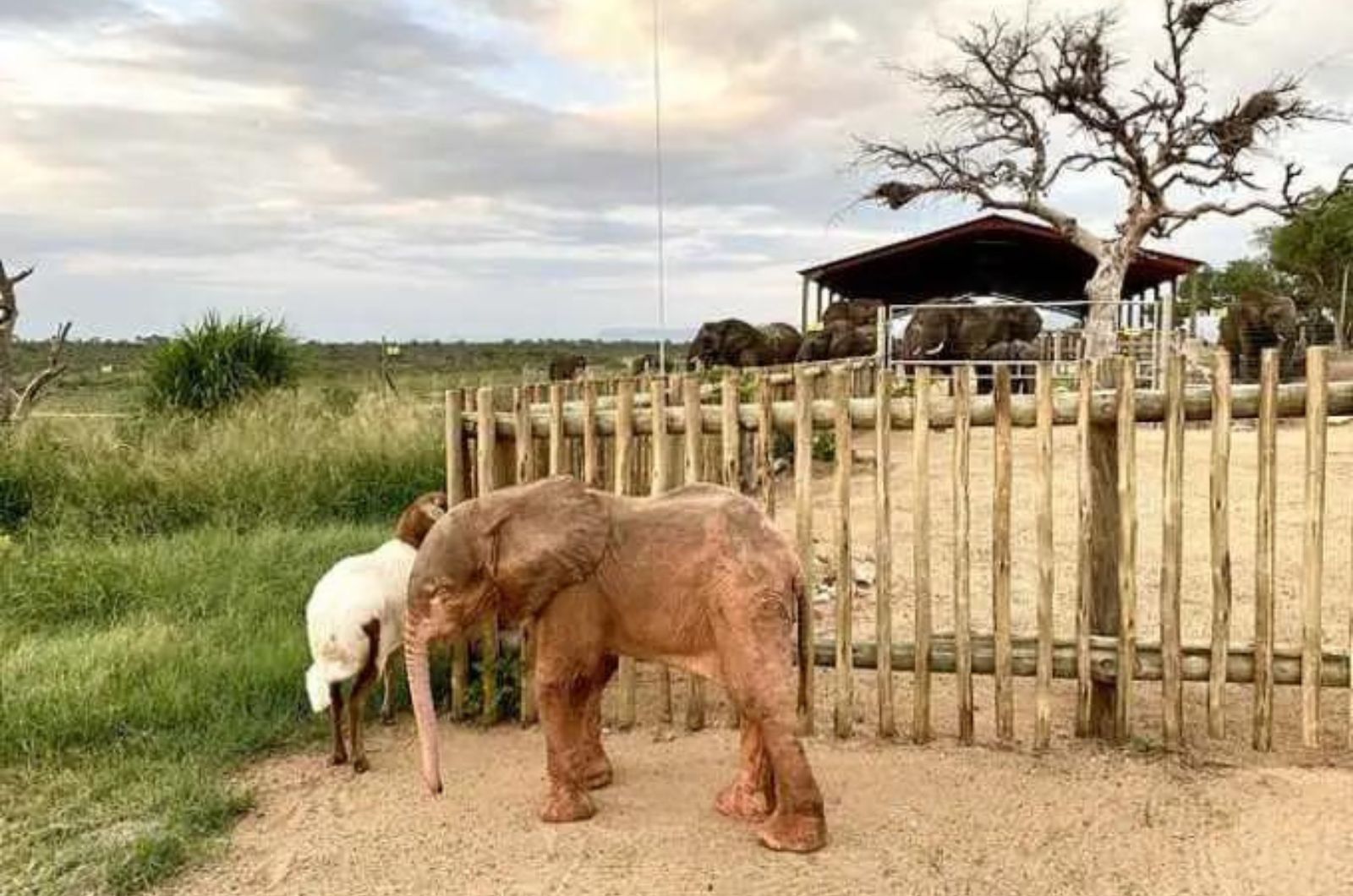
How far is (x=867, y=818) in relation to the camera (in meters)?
4.03

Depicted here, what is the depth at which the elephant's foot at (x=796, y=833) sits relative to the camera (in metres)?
3.72

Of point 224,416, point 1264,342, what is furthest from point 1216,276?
point 224,416

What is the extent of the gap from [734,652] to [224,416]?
10544 mm

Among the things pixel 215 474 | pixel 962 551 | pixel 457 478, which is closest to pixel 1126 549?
pixel 962 551

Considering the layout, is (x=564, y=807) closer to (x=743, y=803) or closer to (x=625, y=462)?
(x=743, y=803)

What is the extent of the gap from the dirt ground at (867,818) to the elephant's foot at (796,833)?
0.13 feet

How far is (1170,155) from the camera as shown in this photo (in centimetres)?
2161

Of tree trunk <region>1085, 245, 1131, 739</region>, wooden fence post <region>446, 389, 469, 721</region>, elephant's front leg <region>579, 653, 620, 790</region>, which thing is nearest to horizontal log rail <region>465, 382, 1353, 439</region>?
tree trunk <region>1085, 245, 1131, 739</region>

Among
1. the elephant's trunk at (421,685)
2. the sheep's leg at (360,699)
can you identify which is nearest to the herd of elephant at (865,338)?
the sheep's leg at (360,699)

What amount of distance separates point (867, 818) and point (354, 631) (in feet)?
7.06

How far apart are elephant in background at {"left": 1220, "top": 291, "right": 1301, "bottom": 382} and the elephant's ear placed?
2467 cm

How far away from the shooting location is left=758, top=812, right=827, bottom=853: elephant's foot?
3723 mm

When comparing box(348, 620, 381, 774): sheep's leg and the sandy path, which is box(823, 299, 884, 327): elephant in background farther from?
box(348, 620, 381, 774): sheep's leg

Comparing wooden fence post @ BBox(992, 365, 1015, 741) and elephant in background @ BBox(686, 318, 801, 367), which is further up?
elephant in background @ BBox(686, 318, 801, 367)
